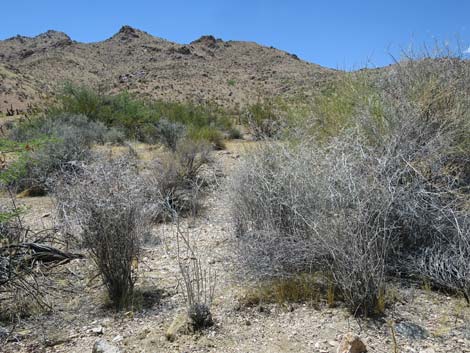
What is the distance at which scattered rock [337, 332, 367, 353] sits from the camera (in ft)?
10.2

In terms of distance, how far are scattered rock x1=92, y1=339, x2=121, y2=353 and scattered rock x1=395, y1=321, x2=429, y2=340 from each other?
210 centimetres

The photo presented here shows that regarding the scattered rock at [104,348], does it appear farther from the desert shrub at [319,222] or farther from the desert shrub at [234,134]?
the desert shrub at [234,134]

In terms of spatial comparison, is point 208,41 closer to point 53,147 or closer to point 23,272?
point 53,147

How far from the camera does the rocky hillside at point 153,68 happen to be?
41656 mm

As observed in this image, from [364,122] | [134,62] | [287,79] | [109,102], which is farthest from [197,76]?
[364,122]

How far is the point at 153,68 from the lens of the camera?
187 ft

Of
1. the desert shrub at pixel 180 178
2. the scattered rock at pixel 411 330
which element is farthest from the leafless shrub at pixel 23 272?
the scattered rock at pixel 411 330

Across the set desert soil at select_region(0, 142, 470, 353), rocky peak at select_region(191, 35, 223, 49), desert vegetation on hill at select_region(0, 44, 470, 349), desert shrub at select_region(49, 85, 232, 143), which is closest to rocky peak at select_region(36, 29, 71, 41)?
rocky peak at select_region(191, 35, 223, 49)

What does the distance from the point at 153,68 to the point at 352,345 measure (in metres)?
56.9

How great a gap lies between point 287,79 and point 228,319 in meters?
47.5

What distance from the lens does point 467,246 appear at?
4.05 m

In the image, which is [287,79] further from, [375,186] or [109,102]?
[375,186]

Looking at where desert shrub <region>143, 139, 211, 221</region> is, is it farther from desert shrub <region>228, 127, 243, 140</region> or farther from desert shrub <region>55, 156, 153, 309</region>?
desert shrub <region>228, 127, 243, 140</region>

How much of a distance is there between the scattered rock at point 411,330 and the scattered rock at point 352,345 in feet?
1.48
